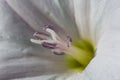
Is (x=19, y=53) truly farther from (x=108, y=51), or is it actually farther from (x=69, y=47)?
(x=108, y=51)

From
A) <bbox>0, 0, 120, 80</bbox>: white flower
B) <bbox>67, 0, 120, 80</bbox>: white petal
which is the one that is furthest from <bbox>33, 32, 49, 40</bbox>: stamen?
<bbox>67, 0, 120, 80</bbox>: white petal

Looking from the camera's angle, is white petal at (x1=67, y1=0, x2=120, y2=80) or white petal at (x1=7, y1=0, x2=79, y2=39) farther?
white petal at (x1=7, y1=0, x2=79, y2=39)

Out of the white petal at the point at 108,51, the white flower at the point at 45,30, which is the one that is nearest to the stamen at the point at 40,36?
the white flower at the point at 45,30

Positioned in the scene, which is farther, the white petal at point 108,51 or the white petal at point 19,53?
the white petal at point 19,53

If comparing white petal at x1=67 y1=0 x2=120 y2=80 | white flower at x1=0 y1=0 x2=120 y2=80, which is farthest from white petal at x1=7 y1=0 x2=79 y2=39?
white petal at x1=67 y1=0 x2=120 y2=80

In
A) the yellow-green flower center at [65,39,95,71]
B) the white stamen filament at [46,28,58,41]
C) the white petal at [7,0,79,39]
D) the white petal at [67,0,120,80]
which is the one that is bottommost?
the white petal at [67,0,120,80]

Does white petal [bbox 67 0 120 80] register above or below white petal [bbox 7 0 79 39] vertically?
below

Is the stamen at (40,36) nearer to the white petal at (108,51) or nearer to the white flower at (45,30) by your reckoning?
the white flower at (45,30)

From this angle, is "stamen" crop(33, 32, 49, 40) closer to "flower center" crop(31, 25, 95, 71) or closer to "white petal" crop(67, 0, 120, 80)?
"flower center" crop(31, 25, 95, 71)

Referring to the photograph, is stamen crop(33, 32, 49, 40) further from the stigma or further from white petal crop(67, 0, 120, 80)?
white petal crop(67, 0, 120, 80)

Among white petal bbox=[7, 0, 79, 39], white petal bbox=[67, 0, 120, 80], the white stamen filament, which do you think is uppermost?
white petal bbox=[7, 0, 79, 39]

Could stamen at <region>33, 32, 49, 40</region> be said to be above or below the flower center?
above
